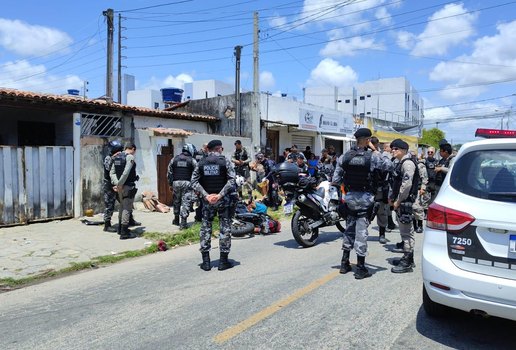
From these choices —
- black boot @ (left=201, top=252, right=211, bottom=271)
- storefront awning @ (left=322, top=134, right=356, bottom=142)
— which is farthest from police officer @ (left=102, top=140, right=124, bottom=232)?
storefront awning @ (left=322, top=134, right=356, bottom=142)

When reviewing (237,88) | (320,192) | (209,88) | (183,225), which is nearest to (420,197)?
(320,192)

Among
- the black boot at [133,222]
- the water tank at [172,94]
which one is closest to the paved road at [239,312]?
the black boot at [133,222]

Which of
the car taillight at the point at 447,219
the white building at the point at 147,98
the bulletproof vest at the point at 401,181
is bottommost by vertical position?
the car taillight at the point at 447,219

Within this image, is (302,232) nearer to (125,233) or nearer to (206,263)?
(206,263)

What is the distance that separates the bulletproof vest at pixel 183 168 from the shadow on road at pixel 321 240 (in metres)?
2.72

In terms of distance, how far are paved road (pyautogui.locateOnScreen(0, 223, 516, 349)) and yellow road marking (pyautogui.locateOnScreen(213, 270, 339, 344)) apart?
10 mm

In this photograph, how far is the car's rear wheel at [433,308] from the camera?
3.87 m

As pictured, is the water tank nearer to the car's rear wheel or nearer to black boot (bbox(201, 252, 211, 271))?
black boot (bbox(201, 252, 211, 271))

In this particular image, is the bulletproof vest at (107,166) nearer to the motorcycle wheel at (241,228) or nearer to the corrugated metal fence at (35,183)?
the corrugated metal fence at (35,183)

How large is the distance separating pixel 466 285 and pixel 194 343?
7.47 feet

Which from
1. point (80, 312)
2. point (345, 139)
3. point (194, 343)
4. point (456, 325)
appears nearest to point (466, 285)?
point (456, 325)

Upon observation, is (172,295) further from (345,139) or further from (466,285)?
(345,139)

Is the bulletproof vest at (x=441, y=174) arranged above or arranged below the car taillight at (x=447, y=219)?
above

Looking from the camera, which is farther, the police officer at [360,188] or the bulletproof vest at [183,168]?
the bulletproof vest at [183,168]
